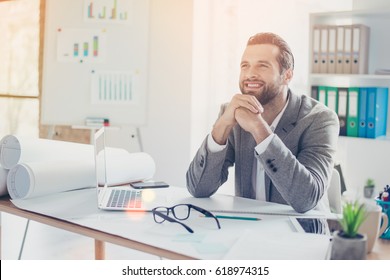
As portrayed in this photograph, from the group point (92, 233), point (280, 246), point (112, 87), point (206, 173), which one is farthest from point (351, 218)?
point (112, 87)

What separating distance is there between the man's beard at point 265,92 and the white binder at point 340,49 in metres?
1.43

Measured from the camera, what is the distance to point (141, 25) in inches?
136

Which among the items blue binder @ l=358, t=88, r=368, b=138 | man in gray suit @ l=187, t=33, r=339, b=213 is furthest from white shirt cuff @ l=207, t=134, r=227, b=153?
blue binder @ l=358, t=88, r=368, b=138

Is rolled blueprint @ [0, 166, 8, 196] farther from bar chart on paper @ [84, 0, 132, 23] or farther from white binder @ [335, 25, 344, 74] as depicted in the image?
white binder @ [335, 25, 344, 74]

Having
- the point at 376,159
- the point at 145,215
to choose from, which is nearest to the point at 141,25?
the point at 376,159

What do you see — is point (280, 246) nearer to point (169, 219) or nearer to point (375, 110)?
point (169, 219)

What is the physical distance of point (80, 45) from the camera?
137 inches

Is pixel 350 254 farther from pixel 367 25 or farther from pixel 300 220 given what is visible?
pixel 367 25

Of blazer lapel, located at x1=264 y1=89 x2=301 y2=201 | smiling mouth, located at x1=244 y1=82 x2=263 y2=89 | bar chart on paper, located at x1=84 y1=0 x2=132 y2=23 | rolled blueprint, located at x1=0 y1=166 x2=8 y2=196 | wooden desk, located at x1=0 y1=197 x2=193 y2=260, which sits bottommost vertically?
wooden desk, located at x1=0 y1=197 x2=193 y2=260

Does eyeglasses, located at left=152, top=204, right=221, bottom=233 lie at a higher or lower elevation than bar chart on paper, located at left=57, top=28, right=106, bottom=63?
lower

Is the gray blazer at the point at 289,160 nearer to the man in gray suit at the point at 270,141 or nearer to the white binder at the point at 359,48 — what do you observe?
the man in gray suit at the point at 270,141

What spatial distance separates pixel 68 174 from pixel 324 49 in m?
1.92

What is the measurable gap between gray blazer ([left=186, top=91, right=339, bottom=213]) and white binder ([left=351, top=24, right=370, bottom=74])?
133cm

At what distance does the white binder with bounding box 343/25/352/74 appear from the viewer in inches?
127
